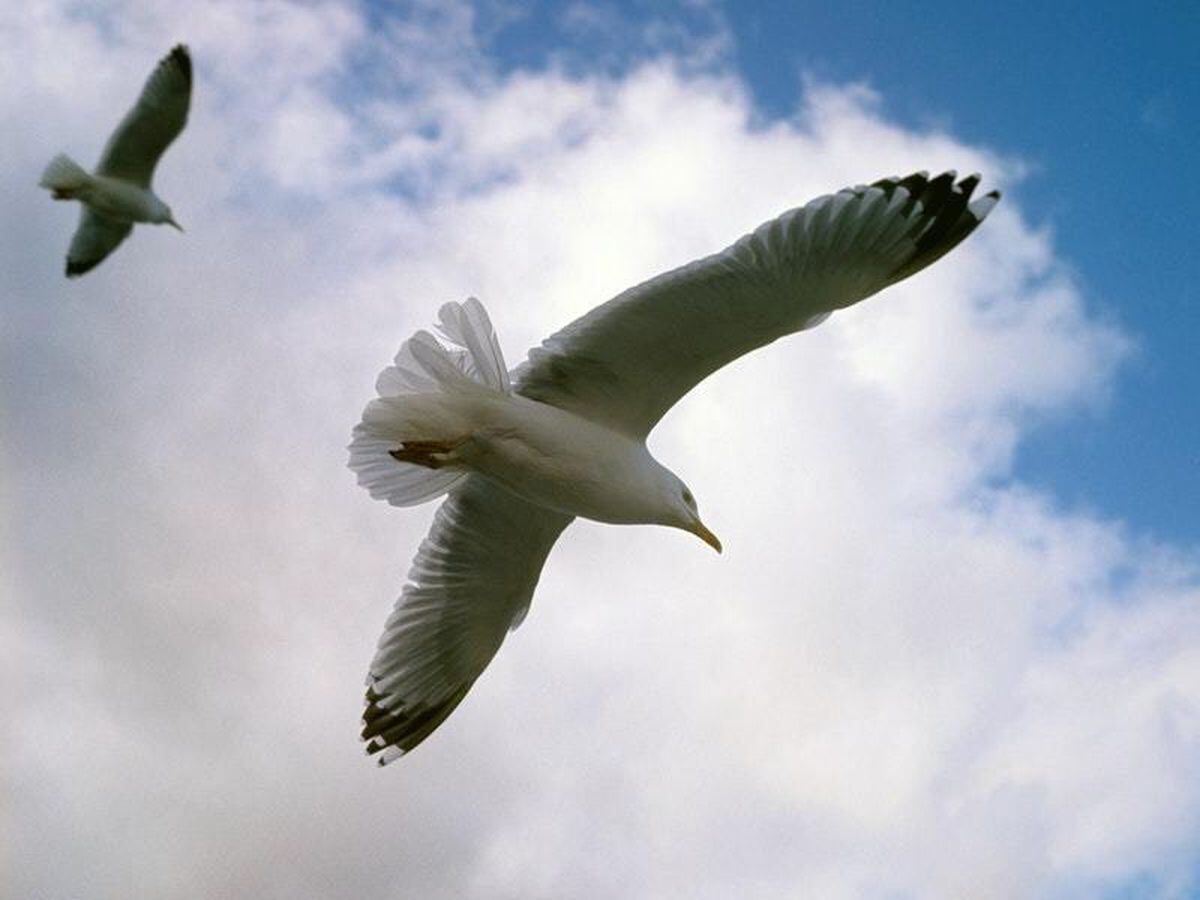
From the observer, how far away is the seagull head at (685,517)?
18.3ft

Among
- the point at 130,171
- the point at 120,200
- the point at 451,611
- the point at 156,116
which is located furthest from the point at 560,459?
the point at 120,200

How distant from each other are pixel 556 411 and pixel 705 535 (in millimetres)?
805

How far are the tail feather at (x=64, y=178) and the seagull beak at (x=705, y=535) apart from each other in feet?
27.9

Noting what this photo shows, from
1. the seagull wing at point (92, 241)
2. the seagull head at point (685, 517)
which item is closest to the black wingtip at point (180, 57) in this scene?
the seagull wing at point (92, 241)

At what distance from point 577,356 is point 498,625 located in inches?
66.5

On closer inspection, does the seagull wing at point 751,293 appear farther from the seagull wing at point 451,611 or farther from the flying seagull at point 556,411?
the seagull wing at point 451,611

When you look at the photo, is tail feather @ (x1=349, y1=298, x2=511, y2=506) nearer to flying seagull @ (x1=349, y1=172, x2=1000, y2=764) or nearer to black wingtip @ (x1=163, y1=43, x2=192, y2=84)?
flying seagull @ (x1=349, y1=172, x2=1000, y2=764)

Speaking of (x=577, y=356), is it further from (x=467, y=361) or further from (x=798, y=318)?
(x=798, y=318)

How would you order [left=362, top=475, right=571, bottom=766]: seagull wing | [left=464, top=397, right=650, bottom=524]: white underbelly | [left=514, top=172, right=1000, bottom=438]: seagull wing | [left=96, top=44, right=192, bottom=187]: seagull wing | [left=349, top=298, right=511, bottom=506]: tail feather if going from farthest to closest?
[left=96, top=44, right=192, bottom=187]: seagull wing, [left=362, top=475, right=571, bottom=766]: seagull wing, [left=464, top=397, right=650, bottom=524]: white underbelly, [left=349, top=298, right=511, bottom=506]: tail feather, [left=514, top=172, right=1000, bottom=438]: seagull wing

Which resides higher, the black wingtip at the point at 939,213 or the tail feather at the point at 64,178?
the tail feather at the point at 64,178

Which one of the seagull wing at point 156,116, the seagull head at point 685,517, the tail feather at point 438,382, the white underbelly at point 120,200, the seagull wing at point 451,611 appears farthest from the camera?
the white underbelly at point 120,200

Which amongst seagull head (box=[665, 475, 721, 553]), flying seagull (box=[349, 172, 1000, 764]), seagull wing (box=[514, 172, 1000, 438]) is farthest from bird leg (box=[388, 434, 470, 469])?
seagull head (box=[665, 475, 721, 553])

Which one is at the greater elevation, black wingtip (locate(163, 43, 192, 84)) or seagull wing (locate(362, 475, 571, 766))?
black wingtip (locate(163, 43, 192, 84))

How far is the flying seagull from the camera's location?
477 cm
